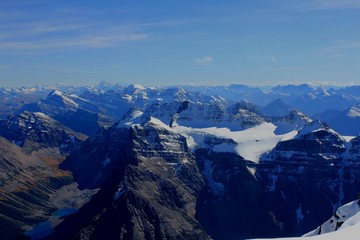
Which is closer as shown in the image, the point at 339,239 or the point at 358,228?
the point at 339,239

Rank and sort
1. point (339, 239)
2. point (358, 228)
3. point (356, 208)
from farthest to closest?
point (356, 208) < point (358, 228) < point (339, 239)

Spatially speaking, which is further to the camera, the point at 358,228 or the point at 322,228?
the point at 322,228

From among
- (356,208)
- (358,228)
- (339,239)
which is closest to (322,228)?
(356,208)

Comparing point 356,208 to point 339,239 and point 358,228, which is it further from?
point 339,239

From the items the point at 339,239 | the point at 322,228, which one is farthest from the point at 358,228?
the point at 322,228

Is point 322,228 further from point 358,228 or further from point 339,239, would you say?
point 339,239

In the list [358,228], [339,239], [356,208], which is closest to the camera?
[339,239]

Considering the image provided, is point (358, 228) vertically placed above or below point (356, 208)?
above
